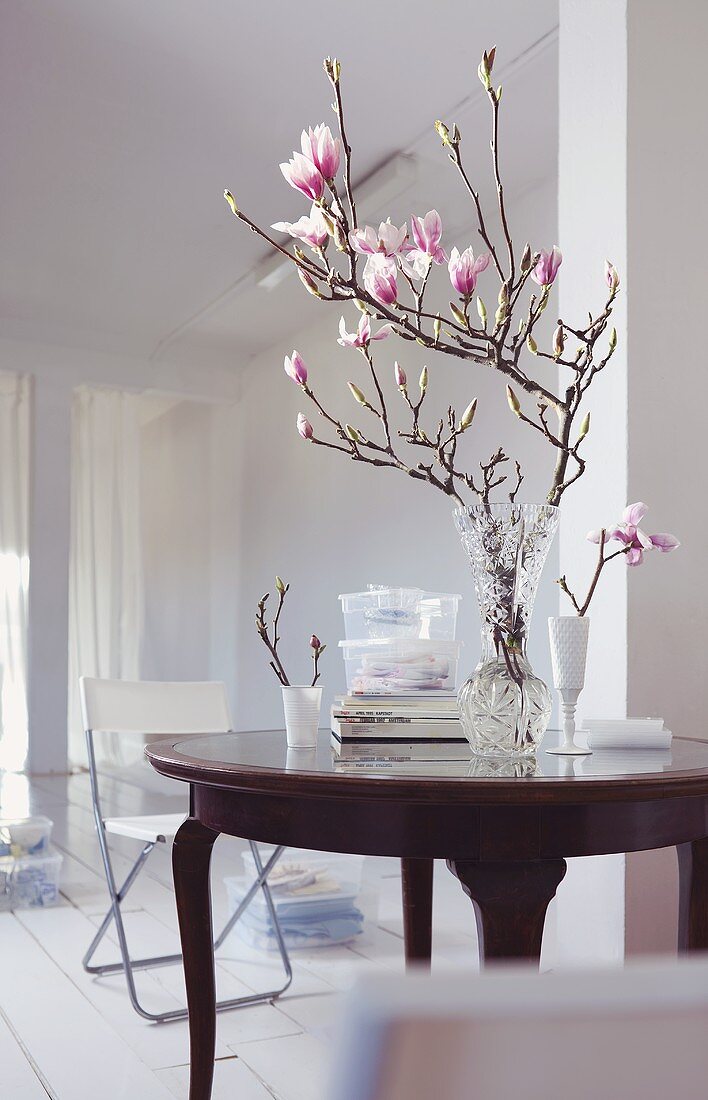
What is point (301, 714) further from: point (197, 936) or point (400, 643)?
point (197, 936)

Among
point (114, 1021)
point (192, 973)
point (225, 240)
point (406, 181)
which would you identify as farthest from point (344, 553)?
point (192, 973)

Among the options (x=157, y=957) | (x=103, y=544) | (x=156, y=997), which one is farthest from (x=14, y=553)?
(x=156, y=997)

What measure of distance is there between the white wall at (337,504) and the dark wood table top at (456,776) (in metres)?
3.11

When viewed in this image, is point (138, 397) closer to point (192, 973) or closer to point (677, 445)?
point (677, 445)

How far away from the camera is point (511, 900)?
49.4 inches

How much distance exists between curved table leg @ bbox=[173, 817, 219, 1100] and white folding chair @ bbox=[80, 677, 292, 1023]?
0.97 meters

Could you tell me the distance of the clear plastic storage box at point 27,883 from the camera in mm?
3559

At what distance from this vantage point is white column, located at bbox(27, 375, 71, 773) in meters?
7.68

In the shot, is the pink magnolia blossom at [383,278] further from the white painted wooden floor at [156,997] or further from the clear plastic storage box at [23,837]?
the clear plastic storage box at [23,837]

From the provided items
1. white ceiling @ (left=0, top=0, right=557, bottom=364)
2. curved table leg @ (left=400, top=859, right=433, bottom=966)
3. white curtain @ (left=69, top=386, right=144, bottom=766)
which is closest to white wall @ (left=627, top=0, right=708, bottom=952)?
curved table leg @ (left=400, top=859, right=433, bottom=966)

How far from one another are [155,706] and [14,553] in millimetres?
5494

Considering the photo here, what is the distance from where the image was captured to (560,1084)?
0.41 meters

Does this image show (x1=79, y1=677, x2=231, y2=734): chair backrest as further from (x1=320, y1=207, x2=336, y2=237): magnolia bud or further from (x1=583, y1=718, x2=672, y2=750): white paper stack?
(x1=320, y1=207, x2=336, y2=237): magnolia bud

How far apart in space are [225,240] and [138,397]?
9.46ft
